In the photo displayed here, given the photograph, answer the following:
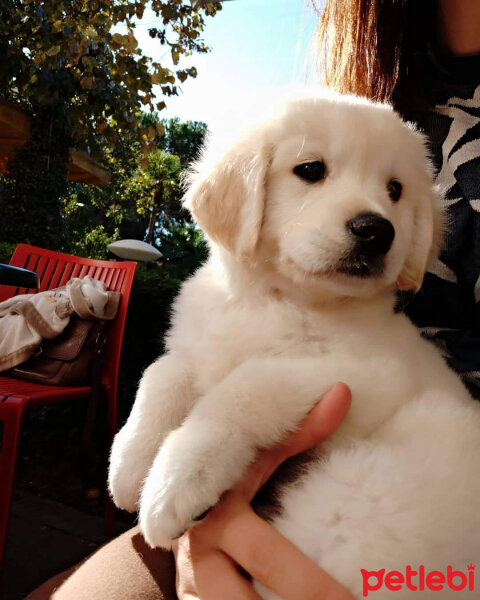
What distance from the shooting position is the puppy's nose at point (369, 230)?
4.08ft

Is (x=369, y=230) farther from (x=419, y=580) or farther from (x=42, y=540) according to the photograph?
(x=42, y=540)

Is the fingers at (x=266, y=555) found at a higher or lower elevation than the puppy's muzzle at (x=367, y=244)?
lower

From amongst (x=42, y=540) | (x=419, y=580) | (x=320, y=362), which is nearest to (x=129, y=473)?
(x=320, y=362)

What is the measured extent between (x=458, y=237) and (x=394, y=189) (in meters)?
0.31

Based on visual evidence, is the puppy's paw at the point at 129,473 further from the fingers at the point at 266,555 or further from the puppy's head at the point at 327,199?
the puppy's head at the point at 327,199

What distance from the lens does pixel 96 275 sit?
3.99m

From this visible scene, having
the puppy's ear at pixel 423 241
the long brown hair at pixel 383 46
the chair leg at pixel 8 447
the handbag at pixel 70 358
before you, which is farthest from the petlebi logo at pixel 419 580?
the handbag at pixel 70 358

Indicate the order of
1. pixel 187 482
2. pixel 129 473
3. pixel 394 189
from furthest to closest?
1. pixel 394 189
2. pixel 129 473
3. pixel 187 482

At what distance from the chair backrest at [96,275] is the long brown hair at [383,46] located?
2.23m

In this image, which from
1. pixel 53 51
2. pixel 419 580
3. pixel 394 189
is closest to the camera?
pixel 419 580

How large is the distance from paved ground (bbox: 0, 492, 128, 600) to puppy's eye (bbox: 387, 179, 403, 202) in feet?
9.35

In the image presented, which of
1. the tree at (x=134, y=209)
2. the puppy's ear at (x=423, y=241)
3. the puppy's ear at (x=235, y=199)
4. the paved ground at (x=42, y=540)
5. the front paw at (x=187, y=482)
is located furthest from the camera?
the tree at (x=134, y=209)

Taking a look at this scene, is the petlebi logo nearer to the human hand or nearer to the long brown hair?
the human hand

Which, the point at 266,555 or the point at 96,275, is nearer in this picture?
the point at 266,555
